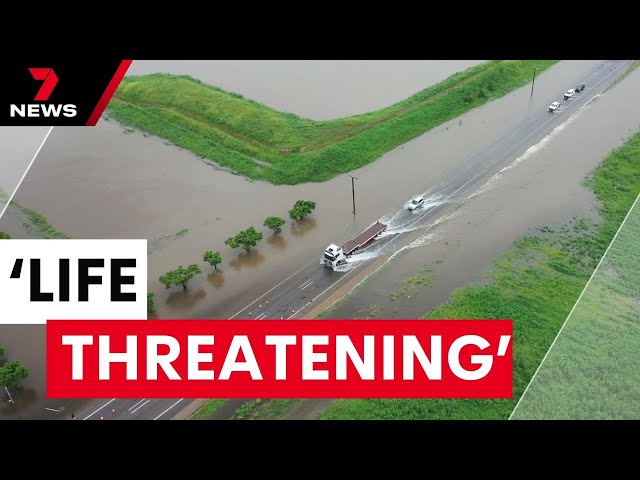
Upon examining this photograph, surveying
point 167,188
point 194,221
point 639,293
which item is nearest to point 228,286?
point 194,221

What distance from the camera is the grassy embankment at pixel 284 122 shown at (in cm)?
4994

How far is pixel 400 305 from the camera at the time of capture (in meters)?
34.7

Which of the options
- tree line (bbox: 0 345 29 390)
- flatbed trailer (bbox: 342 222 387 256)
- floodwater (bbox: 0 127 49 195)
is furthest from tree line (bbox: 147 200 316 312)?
floodwater (bbox: 0 127 49 195)

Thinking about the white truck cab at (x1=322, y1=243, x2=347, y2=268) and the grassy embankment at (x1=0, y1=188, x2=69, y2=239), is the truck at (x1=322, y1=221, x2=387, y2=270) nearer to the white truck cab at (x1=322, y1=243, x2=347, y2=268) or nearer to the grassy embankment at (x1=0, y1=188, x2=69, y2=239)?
the white truck cab at (x1=322, y1=243, x2=347, y2=268)

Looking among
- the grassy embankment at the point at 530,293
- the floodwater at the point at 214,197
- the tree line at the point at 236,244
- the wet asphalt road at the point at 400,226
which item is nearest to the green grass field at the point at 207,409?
the wet asphalt road at the point at 400,226

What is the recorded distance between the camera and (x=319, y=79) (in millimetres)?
63406

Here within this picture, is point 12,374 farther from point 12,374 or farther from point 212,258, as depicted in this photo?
point 212,258

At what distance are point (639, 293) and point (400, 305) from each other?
1224 cm

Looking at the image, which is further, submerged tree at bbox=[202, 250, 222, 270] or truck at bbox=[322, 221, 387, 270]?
submerged tree at bbox=[202, 250, 222, 270]

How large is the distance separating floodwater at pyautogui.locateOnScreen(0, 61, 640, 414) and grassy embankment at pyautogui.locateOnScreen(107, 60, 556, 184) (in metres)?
1.38

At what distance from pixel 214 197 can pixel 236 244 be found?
7817mm

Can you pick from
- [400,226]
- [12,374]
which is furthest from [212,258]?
[400,226]

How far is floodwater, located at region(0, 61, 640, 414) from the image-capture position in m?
38.3

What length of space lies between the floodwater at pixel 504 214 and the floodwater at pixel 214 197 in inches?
12.3
